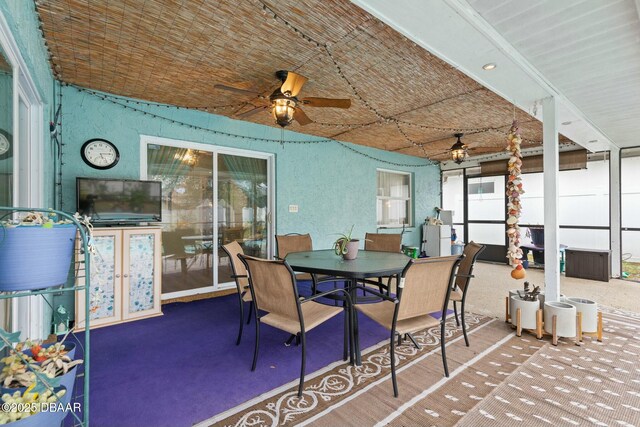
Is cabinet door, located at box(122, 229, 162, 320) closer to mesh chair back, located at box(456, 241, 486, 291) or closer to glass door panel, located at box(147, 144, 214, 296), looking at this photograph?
glass door panel, located at box(147, 144, 214, 296)

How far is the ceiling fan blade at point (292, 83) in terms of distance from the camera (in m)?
2.89

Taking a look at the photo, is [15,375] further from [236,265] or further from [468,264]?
[468,264]

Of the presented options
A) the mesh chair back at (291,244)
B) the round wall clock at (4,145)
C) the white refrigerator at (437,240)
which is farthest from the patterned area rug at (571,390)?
the white refrigerator at (437,240)

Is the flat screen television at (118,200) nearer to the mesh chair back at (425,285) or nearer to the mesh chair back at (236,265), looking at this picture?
the mesh chair back at (236,265)

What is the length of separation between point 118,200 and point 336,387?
2991 millimetres

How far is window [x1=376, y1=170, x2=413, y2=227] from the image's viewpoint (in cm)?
Answer: 700

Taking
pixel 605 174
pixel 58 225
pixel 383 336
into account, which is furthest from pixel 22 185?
pixel 605 174

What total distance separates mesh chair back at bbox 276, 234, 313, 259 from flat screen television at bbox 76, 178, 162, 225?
4.86 feet

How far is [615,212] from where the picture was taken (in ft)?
18.3

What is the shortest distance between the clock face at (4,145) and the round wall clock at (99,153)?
5.83ft

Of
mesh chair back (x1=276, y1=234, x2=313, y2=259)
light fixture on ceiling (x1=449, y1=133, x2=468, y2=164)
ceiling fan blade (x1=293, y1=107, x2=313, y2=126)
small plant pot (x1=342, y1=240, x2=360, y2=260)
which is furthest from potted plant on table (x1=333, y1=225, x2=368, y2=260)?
light fixture on ceiling (x1=449, y1=133, x2=468, y2=164)

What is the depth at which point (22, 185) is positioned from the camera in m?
2.20

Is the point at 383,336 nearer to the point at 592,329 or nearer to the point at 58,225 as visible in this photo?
the point at 592,329

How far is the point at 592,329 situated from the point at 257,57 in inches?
159
